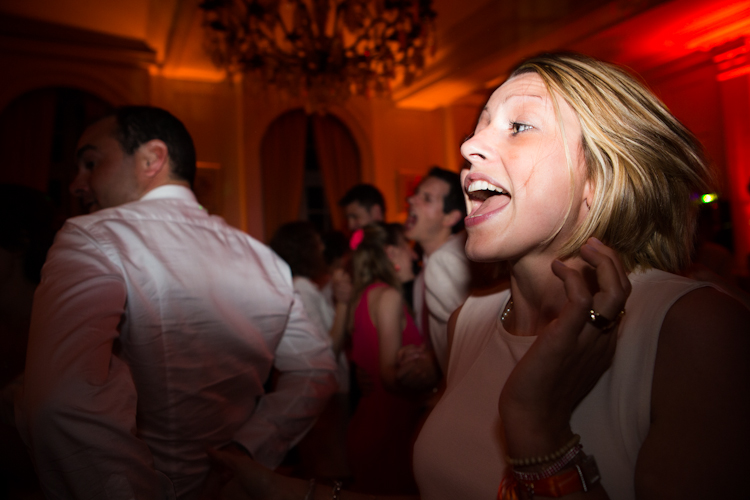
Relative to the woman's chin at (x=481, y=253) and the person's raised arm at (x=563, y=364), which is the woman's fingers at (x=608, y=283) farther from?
the woman's chin at (x=481, y=253)

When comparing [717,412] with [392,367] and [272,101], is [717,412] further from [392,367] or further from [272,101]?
[272,101]

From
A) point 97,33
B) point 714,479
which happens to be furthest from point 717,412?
point 97,33

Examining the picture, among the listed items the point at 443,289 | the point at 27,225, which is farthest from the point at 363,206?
the point at 27,225

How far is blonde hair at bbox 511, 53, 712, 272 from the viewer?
3.00 ft

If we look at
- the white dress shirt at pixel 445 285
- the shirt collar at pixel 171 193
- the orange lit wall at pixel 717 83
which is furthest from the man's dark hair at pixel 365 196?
the orange lit wall at pixel 717 83

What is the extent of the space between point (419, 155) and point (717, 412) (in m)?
7.72

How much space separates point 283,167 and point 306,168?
0.62 m

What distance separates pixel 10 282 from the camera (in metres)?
1.03

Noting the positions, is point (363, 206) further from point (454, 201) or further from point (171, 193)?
point (171, 193)

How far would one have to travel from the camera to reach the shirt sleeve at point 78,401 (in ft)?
2.84

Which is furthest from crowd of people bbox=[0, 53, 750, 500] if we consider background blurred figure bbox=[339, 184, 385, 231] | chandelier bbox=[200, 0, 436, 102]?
chandelier bbox=[200, 0, 436, 102]

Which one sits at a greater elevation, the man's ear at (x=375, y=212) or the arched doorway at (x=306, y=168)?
the arched doorway at (x=306, y=168)

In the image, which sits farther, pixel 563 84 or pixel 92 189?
pixel 92 189

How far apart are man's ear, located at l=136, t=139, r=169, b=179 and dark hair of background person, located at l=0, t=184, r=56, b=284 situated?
0.27m
